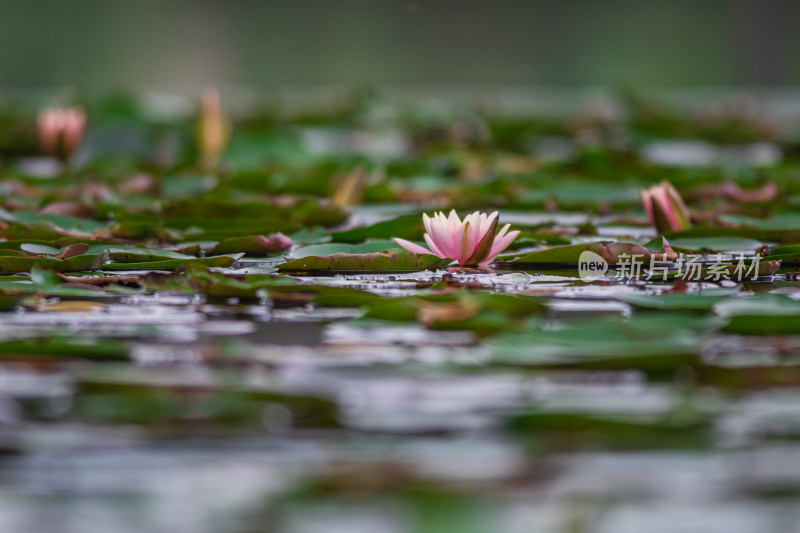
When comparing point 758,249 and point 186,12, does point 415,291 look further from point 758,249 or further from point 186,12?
point 186,12

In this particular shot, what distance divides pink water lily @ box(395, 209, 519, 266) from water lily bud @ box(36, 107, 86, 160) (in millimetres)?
2014

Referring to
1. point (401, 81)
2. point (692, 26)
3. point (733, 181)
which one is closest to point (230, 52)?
point (401, 81)

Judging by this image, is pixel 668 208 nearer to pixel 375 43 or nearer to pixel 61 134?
pixel 61 134

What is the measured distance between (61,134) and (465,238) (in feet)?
6.80

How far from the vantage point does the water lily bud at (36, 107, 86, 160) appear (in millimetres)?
3076

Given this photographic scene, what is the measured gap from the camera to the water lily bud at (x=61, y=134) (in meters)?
3.08

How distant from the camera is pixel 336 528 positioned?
0.60 meters

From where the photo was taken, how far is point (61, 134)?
307 centimetres

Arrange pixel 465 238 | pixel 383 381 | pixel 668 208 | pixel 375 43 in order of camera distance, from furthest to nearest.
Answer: pixel 375 43 → pixel 668 208 → pixel 465 238 → pixel 383 381

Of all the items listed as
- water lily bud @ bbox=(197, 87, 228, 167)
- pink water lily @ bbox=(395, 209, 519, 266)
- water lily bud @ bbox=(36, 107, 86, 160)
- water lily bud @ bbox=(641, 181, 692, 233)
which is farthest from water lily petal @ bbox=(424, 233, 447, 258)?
water lily bud @ bbox=(36, 107, 86, 160)

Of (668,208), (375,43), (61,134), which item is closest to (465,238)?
(668,208)

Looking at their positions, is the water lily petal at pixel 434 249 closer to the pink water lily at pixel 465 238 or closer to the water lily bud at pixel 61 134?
the pink water lily at pixel 465 238

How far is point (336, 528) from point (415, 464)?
3.7 inches

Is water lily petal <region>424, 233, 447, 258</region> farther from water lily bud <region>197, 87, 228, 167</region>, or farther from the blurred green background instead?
the blurred green background
